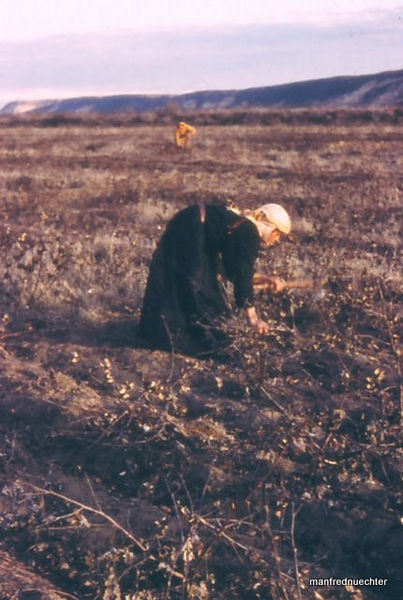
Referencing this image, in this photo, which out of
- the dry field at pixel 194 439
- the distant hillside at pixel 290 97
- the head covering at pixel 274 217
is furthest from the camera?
the distant hillside at pixel 290 97

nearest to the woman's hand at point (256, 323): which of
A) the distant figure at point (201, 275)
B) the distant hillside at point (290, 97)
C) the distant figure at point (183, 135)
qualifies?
the distant figure at point (201, 275)

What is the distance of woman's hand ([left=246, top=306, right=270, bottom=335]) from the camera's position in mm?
5102

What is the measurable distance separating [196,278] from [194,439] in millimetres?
1352

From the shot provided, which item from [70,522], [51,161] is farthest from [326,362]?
[51,161]

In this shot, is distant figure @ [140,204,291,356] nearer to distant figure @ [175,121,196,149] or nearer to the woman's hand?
the woman's hand

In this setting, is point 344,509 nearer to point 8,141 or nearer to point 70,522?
point 70,522

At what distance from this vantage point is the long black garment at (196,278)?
5.04 metres

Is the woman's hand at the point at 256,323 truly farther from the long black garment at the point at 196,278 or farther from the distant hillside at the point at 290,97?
the distant hillside at the point at 290,97

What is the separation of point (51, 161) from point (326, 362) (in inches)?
608

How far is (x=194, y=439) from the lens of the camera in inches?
163

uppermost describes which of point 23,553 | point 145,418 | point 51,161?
point 51,161

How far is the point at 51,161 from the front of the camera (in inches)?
758

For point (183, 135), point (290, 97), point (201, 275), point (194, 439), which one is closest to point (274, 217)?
point (201, 275)

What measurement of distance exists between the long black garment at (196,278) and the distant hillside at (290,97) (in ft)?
188
